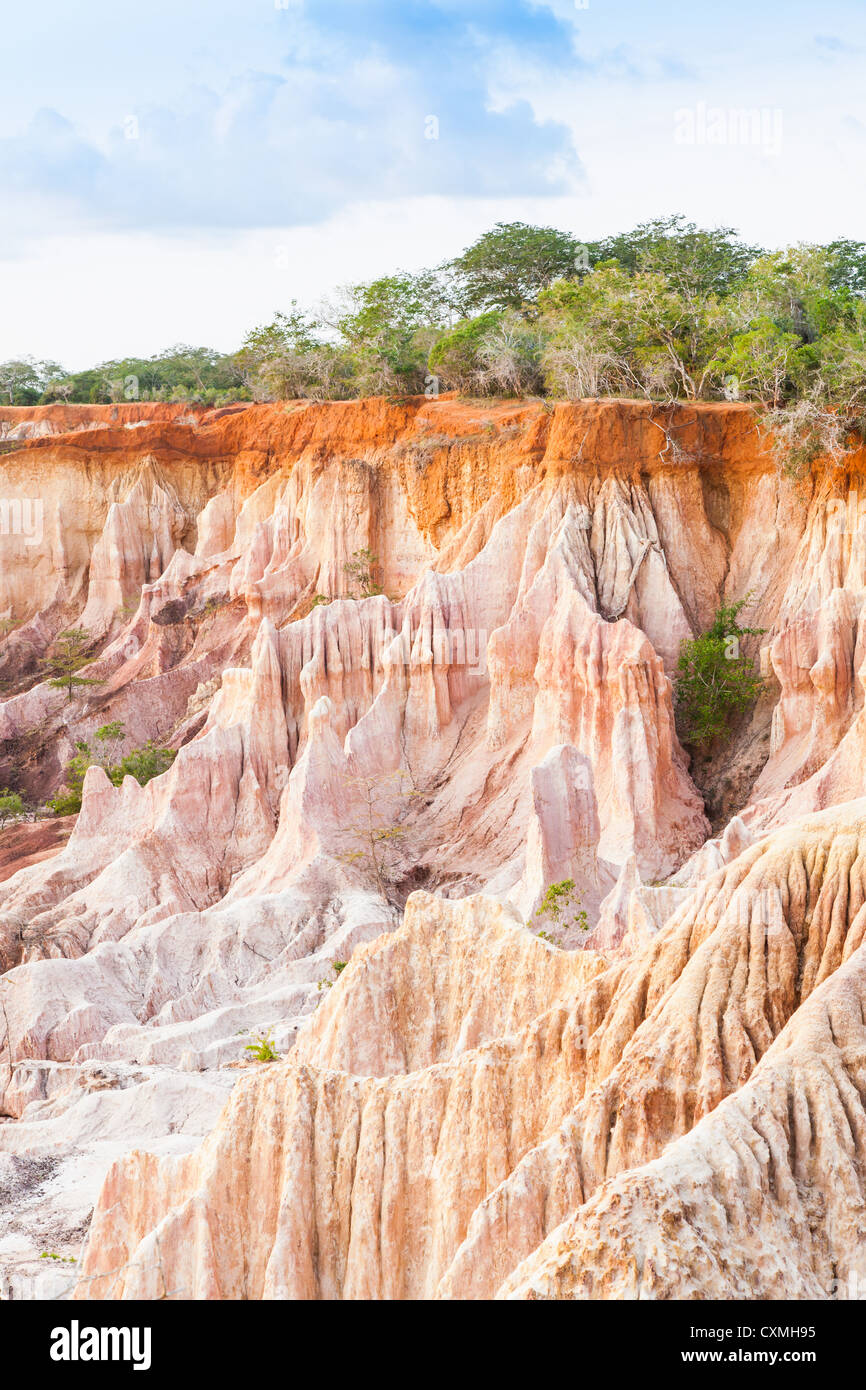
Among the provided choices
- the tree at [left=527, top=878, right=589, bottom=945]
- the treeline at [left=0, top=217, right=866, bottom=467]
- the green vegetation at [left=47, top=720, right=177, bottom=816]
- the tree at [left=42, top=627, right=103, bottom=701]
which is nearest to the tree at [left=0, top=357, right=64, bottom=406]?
the treeline at [left=0, top=217, right=866, bottom=467]

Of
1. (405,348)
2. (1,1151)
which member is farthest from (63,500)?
(1,1151)

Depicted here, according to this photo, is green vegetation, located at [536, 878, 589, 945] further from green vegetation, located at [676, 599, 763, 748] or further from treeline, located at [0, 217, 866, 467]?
treeline, located at [0, 217, 866, 467]

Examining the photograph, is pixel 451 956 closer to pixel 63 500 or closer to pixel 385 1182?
pixel 385 1182

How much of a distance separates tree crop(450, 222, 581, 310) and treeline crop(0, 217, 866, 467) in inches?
1.7

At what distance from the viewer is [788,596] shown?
82.0ft

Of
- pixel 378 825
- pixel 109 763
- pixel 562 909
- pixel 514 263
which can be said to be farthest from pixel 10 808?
pixel 514 263

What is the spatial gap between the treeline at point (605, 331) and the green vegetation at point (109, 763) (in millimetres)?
10203

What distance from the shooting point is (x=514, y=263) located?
42844 millimetres

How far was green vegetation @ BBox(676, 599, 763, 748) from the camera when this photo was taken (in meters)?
24.6

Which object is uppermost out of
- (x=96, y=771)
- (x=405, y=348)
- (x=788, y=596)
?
(x=405, y=348)

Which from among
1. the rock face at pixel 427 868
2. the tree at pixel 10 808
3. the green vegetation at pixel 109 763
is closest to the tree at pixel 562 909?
the rock face at pixel 427 868

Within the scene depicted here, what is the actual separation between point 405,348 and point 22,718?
13136 millimetres

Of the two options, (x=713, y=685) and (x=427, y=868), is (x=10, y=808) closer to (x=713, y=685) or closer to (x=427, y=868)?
(x=427, y=868)
